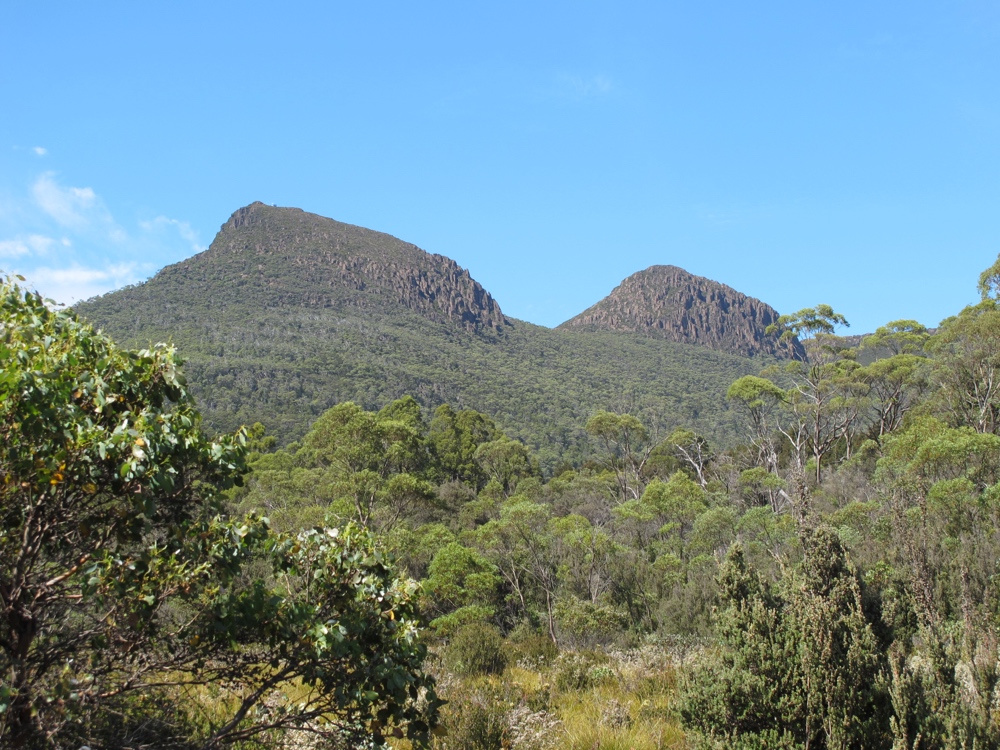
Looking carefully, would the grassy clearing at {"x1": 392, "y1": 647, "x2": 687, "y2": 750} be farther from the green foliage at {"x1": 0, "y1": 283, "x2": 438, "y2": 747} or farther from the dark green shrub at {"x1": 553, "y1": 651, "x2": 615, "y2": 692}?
the green foliage at {"x1": 0, "y1": 283, "x2": 438, "y2": 747}

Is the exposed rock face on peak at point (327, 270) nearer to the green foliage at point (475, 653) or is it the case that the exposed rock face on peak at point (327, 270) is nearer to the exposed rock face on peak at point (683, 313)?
the exposed rock face on peak at point (683, 313)

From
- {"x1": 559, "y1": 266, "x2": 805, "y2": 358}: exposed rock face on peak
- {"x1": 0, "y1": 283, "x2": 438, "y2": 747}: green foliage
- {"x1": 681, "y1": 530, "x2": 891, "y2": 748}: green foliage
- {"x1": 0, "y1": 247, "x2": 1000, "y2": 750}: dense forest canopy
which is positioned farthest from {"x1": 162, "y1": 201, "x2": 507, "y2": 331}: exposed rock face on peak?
{"x1": 0, "y1": 283, "x2": 438, "y2": 747}: green foliage

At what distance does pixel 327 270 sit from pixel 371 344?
3824 centimetres

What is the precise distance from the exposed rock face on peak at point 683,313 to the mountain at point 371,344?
11270mm

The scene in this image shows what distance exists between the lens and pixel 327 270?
123 m

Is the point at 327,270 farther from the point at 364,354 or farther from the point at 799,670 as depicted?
the point at 799,670

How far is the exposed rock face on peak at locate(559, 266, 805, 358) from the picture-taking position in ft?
502

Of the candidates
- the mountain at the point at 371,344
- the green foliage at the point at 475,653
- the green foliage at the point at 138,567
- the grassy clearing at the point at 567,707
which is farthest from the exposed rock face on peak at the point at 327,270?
the green foliage at the point at 138,567

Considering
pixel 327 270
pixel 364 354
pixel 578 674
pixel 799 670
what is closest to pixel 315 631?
pixel 799 670

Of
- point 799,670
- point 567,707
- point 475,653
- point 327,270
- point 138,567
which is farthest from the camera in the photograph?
point 327,270

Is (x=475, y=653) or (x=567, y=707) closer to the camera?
(x=567, y=707)

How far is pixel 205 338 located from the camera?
79.8 metres

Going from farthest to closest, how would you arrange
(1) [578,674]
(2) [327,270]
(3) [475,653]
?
1. (2) [327,270]
2. (3) [475,653]
3. (1) [578,674]

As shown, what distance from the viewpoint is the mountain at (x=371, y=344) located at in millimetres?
68188
